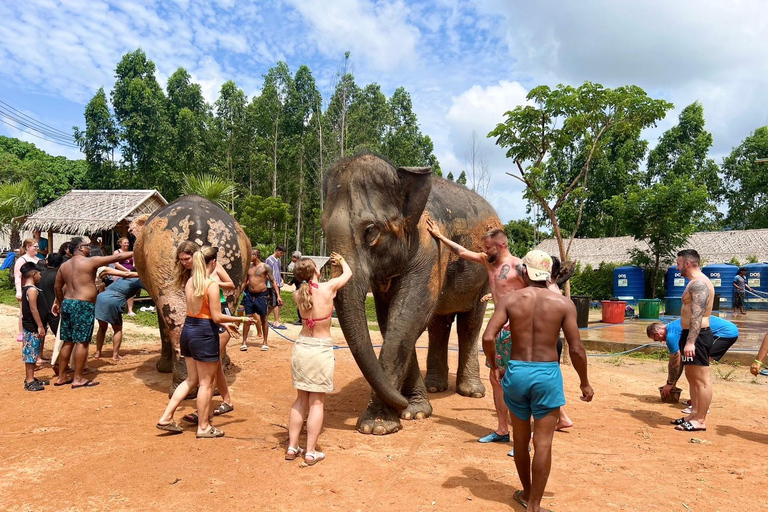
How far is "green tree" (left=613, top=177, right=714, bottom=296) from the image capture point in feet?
74.7

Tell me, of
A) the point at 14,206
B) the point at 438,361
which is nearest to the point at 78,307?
the point at 438,361

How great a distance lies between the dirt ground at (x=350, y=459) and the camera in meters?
3.66

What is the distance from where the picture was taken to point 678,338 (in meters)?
6.79

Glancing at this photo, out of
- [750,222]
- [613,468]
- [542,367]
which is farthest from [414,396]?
[750,222]

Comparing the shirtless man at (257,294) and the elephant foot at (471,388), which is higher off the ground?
the shirtless man at (257,294)

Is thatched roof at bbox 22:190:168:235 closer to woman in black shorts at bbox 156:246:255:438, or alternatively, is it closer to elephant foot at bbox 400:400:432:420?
woman in black shorts at bbox 156:246:255:438

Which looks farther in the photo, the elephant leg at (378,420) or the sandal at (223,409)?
the sandal at (223,409)

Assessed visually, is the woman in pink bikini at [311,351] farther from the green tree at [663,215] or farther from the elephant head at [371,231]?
the green tree at [663,215]

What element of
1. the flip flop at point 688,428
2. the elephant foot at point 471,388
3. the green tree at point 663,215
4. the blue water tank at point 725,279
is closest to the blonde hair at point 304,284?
the elephant foot at point 471,388

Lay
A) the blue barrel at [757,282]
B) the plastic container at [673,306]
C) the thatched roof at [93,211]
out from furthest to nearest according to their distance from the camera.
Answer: the blue barrel at [757,282] < the plastic container at [673,306] < the thatched roof at [93,211]

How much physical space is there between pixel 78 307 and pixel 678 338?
7.84 metres

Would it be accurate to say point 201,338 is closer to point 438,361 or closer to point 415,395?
point 415,395

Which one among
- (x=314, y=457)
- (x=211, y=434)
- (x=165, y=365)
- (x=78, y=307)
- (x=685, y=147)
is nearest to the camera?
(x=314, y=457)

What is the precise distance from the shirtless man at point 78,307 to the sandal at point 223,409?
2299 mm
